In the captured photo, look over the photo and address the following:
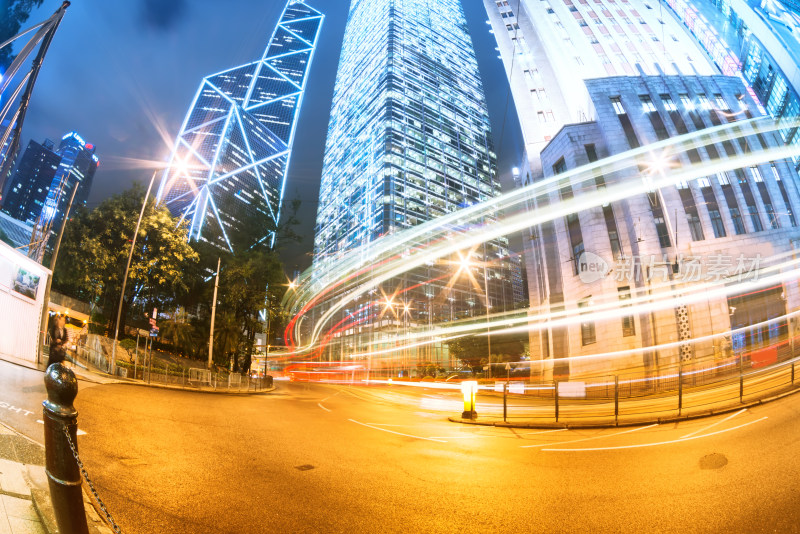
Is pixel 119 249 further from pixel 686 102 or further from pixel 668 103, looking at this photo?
pixel 686 102

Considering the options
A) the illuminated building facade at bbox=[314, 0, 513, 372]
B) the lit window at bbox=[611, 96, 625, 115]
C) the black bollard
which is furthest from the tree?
the illuminated building facade at bbox=[314, 0, 513, 372]

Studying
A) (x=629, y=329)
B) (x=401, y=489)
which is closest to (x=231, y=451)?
(x=401, y=489)

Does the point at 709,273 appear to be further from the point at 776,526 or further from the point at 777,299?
the point at 776,526

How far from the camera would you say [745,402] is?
961 cm

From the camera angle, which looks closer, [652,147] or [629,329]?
[629,329]

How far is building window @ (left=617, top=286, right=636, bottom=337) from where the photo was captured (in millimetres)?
30969

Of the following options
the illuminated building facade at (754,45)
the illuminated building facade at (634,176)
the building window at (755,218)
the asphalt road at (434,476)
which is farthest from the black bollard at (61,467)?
the building window at (755,218)

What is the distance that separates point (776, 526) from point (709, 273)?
34670 mm

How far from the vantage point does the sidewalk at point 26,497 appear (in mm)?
2605

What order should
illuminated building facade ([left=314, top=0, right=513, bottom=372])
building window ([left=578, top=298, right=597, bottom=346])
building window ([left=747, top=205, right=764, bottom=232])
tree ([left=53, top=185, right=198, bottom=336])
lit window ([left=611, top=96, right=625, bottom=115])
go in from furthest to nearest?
illuminated building facade ([left=314, top=0, right=513, bottom=372]) < lit window ([left=611, top=96, right=625, bottom=115]) < building window ([left=578, top=298, right=597, bottom=346]) < building window ([left=747, top=205, right=764, bottom=232]) < tree ([left=53, top=185, right=198, bottom=336])

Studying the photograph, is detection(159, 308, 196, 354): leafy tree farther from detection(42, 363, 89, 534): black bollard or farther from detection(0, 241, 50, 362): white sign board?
detection(42, 363, 89, 534): black bollard

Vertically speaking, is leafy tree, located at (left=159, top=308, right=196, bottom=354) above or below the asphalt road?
above

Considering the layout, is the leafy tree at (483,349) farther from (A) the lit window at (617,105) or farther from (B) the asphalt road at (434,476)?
(B) the asphalt road at (434,476)

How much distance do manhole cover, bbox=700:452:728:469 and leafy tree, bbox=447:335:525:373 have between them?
52356mm
